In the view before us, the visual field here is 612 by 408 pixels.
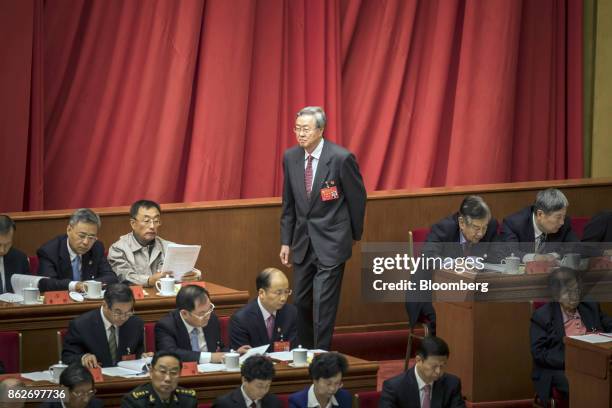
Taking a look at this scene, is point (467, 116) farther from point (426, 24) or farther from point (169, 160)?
point (169, 160)

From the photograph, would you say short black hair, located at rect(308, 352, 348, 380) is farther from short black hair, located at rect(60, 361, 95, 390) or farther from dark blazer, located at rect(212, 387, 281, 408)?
short black hair, located at rect(60, 361, 95, 390)

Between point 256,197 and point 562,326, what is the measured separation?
8.46ft

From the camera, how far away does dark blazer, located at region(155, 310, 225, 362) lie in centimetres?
576

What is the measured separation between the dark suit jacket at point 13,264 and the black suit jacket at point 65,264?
0.26 feet

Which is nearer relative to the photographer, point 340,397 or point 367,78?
point 340,397

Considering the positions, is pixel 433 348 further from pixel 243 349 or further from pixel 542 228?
pixel 542 228

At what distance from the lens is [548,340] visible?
6.15 m

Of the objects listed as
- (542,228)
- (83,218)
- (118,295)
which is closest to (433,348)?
(118,295)

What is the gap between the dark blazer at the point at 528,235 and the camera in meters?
7.09

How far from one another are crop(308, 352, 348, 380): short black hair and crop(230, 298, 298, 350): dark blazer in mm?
727

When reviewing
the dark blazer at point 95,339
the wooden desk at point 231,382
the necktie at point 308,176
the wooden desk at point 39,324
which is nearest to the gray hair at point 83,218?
the wooden desk at point 39,324

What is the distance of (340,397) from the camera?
5309 mm

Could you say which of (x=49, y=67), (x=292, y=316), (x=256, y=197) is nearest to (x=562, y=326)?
(x=292, y=316)

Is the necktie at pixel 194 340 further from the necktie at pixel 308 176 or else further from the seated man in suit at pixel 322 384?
the necktie at pixel 308 176
